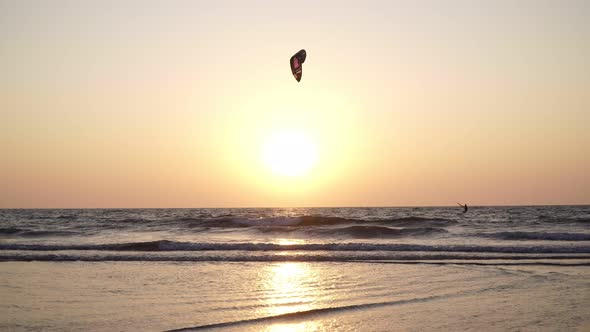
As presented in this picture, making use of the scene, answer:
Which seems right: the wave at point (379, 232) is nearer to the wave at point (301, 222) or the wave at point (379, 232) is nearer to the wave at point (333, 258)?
the wave at point (301, 222)

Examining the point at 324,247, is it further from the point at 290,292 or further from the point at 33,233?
the point at 33,233

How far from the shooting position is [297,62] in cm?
2059

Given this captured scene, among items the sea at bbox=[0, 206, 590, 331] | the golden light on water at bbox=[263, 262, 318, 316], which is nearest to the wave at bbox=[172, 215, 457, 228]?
the sea at bbox=[0, 206, 590, 331]

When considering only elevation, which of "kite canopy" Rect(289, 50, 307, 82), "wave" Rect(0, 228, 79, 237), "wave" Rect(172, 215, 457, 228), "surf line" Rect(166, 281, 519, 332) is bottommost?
"surf line" Rect(166, 281, 519, 332)

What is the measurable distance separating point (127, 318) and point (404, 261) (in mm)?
9505

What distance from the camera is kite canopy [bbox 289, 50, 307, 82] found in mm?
20481

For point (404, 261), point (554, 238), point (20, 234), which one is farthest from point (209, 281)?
point (20, 234)

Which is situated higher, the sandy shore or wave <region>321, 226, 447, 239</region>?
wave <region>321, 226, 447, 239</region>

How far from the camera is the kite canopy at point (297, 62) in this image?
20481 mm

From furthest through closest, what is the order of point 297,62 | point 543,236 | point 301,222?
1. point 301,222
2. point 543,236
3. point 297,62

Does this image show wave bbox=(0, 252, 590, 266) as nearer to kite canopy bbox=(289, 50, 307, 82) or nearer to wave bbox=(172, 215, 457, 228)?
kite canopy bbox=(289, 50, 307, 82)

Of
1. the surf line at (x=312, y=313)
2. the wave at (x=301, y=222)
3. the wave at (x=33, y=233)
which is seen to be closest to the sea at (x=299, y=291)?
the surf line at (x=312, y=313)

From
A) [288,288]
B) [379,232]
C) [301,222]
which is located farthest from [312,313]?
[301,222]

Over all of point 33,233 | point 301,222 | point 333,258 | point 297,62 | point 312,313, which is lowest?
point 312,313
